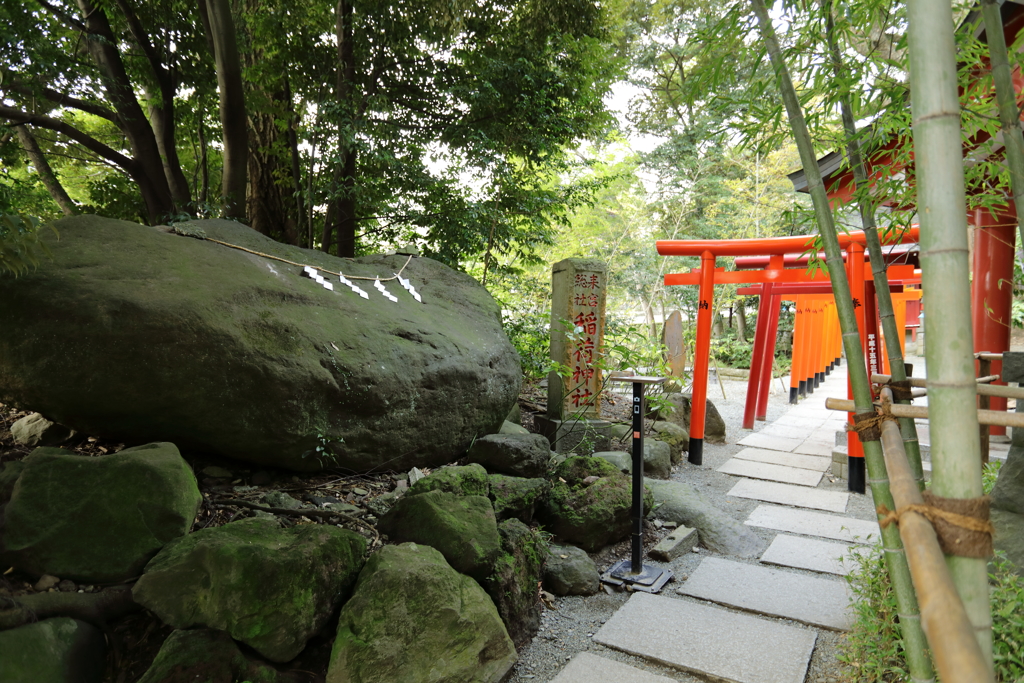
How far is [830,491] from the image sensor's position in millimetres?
5656

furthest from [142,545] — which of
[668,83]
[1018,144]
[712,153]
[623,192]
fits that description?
[668,83]

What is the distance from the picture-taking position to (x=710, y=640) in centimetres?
289

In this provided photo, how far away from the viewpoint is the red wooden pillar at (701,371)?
638 cm

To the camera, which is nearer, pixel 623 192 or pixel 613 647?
pixel 613 647

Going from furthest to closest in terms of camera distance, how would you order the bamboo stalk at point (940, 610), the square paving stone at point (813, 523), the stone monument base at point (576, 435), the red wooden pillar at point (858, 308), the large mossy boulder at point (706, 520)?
the red wooden pillar at point (858, 308)
the stone monument base at point (576, 435)
the square paving stone at point (813, 523)
the large mossy boulder at point (706, 520)
the bamboo stalk at point (940, 610)

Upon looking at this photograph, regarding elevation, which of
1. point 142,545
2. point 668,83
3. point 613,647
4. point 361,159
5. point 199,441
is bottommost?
point 613,647

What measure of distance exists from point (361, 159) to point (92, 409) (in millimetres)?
4870

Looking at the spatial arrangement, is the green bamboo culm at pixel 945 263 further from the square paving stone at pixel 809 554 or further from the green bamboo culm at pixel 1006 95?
the square paving stone at pixel 809 554

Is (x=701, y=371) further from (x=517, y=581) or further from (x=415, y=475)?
(x=517, y=581)

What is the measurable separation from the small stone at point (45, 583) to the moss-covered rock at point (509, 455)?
227 cm

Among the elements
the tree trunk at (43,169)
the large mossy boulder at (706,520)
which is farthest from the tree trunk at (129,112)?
the large mossy boulder at (706,520)

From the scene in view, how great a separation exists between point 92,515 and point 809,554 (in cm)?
416

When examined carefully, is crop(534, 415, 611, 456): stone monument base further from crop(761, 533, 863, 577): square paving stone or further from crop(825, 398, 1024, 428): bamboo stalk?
crop(825, 398, 1024, 428): bamboo stalk

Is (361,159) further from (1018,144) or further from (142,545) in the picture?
(1018,144)
